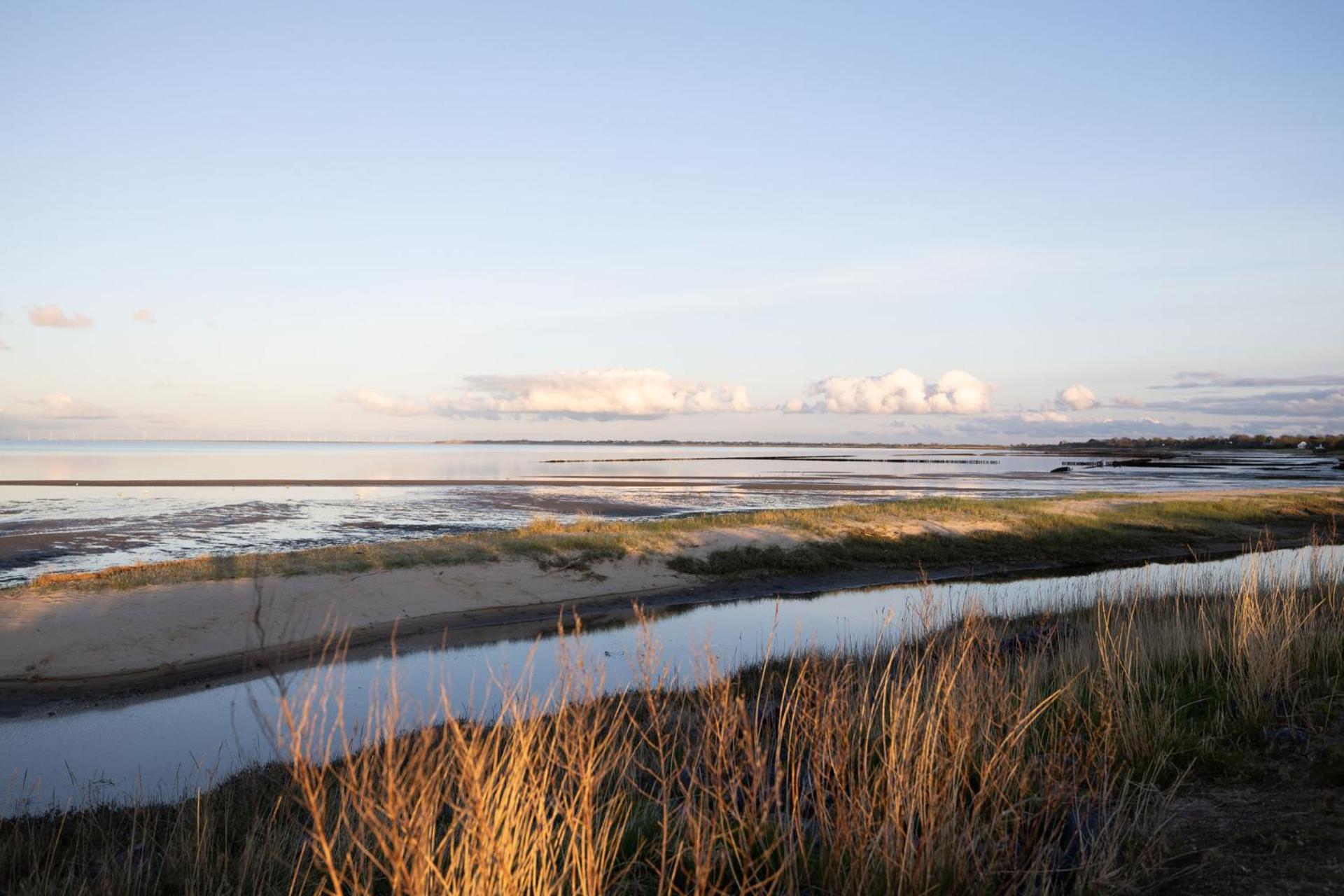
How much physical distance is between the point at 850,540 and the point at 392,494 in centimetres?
2698

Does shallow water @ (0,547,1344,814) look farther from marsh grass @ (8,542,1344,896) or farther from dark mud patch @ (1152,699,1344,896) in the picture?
dark mud patch @ (1152,699,1344,896)

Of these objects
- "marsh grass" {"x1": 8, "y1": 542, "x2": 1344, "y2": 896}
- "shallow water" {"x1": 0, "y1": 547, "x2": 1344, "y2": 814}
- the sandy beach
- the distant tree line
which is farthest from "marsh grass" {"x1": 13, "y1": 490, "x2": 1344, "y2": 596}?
the distant tree line

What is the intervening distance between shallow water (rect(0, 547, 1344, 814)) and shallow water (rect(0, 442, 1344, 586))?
9.75 metres

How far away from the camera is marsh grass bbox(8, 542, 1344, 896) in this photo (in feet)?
12.5

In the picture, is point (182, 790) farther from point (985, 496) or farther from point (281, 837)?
point (985, 496)

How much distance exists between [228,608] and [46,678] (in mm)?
3271

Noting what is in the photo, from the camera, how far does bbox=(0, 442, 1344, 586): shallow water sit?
2655 cm

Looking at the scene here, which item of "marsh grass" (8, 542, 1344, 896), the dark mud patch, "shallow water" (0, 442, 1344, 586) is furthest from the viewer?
"shallow water" (0, 442, 1344, 586)

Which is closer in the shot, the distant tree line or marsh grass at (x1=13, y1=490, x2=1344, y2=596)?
marsh grass at (x1=13, y1=490, x2=1344, y2=596)

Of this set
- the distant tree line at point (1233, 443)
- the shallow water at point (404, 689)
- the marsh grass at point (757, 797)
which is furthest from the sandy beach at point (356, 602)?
the distant tree line at point (1233, 443)

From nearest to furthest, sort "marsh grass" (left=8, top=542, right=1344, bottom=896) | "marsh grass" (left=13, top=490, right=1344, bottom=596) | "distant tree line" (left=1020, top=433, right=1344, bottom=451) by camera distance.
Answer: "marsh grass" (left=8, top=542, right=1344, bottom=896), "marsh grass" (left=13, top=490, right=1344, bottom=596), "distant tree line" (left=1020, top=433, right=1344, bottom=451)

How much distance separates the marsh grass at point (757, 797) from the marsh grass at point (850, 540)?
1101cm

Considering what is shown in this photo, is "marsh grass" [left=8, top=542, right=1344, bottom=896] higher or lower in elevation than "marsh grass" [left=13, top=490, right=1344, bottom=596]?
higher

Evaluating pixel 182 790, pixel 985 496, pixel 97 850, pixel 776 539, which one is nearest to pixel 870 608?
pixel 776 539
